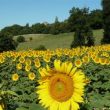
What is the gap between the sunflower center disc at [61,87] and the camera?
1.93 meters

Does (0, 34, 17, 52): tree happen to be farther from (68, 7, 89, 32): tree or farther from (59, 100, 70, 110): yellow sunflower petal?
(59, 100, 70, 110): yellow sunflower petal

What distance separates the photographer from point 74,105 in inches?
77.8

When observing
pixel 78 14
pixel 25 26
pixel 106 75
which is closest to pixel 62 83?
pixel 106 75

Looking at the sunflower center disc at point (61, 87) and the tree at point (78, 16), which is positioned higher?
the sunflower center disc at point (61, 87)

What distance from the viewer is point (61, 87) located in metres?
1.92

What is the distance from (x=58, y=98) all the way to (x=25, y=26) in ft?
290

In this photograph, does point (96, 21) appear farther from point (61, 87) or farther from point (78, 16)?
point (61, 87)

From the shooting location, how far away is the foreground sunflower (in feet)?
6.40

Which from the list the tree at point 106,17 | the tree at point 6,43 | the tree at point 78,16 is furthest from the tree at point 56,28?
the tree at point 6,43

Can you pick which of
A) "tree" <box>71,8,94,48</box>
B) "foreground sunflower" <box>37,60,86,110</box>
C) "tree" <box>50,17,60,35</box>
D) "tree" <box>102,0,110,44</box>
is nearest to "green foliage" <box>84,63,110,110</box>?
"foreground sunflower" <box>37,60,86,110</box>

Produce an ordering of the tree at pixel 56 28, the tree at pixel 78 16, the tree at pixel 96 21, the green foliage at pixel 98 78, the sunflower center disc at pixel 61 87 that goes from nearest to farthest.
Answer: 1. the sunflower center disc at pixel 61 87
2. the green foliage at pixel 98 78
3. the tree at pixel 78 16
4. the tree at pixel 96 21
5. the tree at pixel 56 28

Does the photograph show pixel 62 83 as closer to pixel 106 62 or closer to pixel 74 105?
pixel 74 105

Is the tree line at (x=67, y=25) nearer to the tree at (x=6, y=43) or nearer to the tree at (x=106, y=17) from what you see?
the tree at (x=106, y=17)

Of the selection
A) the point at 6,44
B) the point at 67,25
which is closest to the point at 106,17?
the point at 6,44
